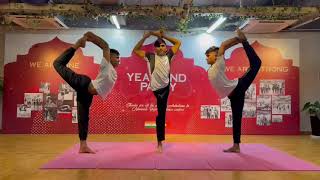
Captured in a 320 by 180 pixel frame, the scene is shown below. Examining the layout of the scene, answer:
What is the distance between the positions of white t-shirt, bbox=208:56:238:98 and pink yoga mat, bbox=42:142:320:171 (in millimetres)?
946

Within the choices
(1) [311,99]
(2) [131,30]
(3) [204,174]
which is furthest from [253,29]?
(3) [204,174]

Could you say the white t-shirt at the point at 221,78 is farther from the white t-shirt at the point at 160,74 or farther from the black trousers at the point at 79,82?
the black trousers at the point at 79,82

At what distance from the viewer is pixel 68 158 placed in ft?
16.3

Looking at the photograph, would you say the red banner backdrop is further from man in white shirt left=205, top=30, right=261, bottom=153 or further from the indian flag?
man in white shirt left=205, top=30, right=261, bottom=153

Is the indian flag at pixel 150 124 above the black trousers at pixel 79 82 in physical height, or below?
below

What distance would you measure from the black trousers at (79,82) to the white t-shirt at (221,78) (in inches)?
70.3

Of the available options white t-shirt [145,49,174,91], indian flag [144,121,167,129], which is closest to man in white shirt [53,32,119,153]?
white t-shirt [145,49,174,91]

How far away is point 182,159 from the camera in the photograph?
4.98 meters

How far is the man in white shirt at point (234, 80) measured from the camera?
5.46 metres

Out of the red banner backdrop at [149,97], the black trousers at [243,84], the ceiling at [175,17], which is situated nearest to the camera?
the black trousers at [243,84]

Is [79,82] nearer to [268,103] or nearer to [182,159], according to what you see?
[182,159]

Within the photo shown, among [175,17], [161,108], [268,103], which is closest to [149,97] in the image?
[175,17]

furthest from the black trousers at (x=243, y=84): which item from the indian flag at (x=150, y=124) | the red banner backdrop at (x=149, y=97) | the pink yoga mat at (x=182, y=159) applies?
the indian flag at (x=150, y=124)

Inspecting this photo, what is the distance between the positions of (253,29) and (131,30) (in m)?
2.85
